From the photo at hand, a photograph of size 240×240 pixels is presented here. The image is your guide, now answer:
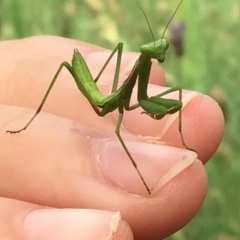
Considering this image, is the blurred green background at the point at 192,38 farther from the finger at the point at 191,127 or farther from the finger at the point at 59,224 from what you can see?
the finger at the point at 59,224

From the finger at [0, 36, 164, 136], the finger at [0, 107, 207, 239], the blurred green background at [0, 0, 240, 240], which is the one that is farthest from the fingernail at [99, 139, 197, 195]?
the blurred green background at [0, 0, 240, 240]

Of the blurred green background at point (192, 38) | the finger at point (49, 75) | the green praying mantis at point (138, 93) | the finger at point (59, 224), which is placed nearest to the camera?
the finger at point (59, 224)

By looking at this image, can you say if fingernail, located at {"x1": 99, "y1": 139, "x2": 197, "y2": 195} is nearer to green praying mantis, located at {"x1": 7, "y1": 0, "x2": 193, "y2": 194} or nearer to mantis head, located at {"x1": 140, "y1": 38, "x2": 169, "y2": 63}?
green praying mantis, located at {"x1": 7, "y1": 0, "x2": 193, "y2": 194}

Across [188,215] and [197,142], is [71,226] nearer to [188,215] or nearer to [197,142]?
[188,215]

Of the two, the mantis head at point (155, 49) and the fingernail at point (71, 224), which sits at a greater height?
the mantis head at point (155, 49)

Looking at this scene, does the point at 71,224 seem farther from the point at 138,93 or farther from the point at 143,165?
the point at 138,93

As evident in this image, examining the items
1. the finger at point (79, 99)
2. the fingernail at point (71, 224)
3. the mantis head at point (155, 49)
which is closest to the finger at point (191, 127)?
the finger at point (79, 99)

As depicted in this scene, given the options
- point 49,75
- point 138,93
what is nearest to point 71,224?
point 138,93
